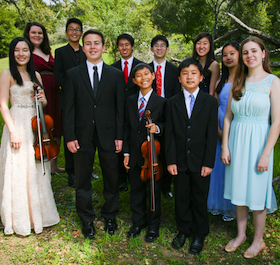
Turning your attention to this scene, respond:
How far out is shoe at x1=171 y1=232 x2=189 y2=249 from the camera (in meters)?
2.96

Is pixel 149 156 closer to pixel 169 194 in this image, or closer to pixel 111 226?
pixel 111 226

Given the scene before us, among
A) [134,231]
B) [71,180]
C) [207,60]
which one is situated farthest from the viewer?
[71,180]

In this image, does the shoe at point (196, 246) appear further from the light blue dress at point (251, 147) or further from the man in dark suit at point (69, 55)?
the man in dark suit at point (69, 55)

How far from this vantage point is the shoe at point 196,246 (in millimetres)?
2863

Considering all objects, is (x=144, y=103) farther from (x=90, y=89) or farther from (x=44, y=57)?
(x=44, y=57)

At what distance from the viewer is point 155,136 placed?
297 cm

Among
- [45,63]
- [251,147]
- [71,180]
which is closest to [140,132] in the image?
[251,147]

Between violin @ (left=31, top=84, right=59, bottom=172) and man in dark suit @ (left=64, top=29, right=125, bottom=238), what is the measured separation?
→ 10.6 inches

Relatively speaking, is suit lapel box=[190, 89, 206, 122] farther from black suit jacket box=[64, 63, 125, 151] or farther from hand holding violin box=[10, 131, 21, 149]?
hand holding violin box=[10, 131, 21, 149]

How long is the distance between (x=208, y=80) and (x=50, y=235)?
2.84 meters

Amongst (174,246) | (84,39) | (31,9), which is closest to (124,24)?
(31,9)

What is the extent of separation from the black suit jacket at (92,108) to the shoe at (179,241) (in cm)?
125

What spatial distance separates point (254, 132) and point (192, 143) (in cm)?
62

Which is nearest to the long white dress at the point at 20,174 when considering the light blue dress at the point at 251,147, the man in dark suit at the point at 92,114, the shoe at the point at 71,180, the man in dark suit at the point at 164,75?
the man in dark suit at the point at 92,114
